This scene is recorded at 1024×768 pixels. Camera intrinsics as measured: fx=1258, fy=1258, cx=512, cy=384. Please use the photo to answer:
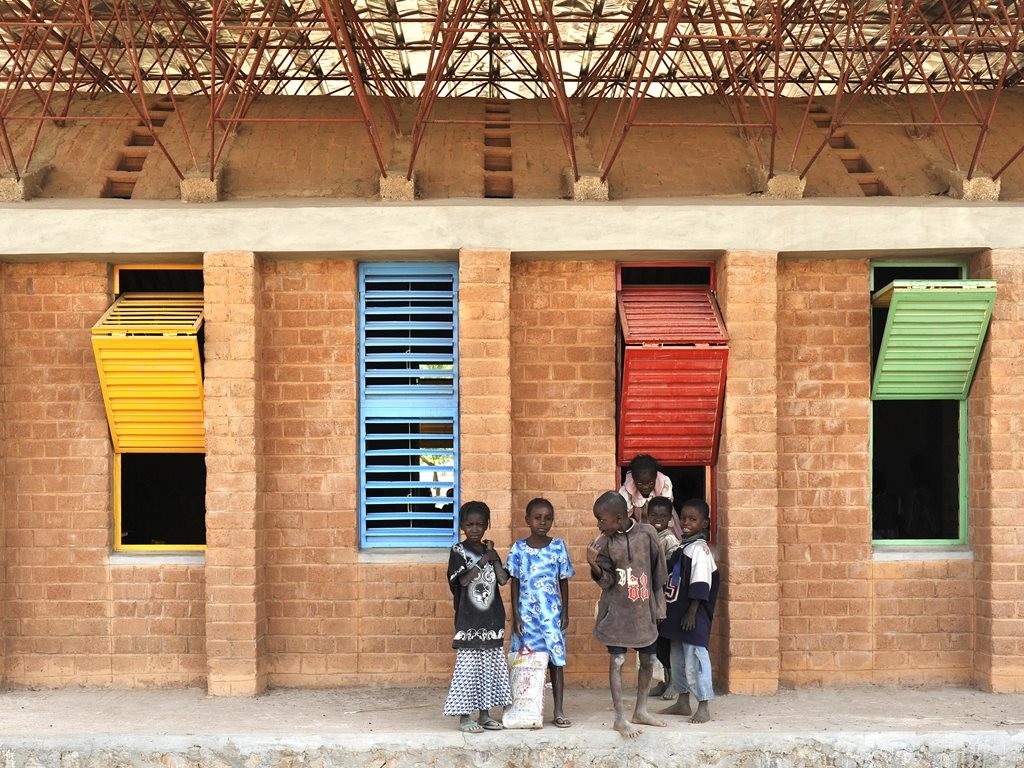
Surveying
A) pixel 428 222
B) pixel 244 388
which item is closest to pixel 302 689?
pixel 244 388

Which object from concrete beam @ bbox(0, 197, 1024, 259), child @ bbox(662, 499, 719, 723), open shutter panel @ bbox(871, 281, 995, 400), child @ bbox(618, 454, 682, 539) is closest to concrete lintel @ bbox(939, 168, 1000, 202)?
concrete beam @ bbox(0, 197, 1024, 259)

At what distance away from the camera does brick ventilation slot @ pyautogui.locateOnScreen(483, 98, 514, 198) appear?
34.6 ft

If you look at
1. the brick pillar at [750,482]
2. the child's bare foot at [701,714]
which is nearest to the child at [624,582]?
the child's bare foot at [701,714]

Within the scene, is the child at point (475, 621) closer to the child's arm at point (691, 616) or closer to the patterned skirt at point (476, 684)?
the patterned skirt at point (476, 684)

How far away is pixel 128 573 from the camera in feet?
32.6

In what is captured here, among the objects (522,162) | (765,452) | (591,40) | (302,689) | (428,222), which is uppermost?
(591,40)

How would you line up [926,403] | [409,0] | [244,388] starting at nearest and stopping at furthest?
1. [244,388]
2. [926,403]
3. [409,0]

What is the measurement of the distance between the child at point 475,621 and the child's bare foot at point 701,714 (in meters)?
1.36

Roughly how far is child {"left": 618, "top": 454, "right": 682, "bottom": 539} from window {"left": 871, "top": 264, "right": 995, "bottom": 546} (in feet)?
5.91

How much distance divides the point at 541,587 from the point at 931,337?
3855 mm

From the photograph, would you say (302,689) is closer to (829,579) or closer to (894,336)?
(829,579)

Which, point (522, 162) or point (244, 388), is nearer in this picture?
point (244, 388)

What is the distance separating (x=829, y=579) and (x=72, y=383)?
6.22 meters

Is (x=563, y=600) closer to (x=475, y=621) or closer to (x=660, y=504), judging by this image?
(x=475, y=621)
